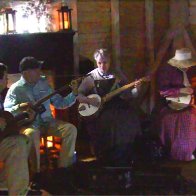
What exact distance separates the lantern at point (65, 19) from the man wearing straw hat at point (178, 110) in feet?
5.01

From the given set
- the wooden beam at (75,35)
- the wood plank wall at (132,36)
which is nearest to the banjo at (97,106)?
the wooden beam at (75,35)

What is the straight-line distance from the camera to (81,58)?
732 cm

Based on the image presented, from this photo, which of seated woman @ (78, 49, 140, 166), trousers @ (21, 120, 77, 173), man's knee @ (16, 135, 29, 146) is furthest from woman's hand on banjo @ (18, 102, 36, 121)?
seated woman @ (78, 49, 140, 166)

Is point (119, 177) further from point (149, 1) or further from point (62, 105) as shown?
point (149, 1)

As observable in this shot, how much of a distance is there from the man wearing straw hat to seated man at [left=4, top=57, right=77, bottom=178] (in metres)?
1.36

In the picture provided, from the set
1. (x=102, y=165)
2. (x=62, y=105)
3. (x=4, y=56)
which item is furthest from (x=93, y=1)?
(x=102, y=165)

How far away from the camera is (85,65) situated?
23.8 ft

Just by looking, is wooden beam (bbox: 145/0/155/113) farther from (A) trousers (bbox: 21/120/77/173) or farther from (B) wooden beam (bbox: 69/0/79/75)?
(A) trousers (bbox: 21/120/77/173)

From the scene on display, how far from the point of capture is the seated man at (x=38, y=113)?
5406mm

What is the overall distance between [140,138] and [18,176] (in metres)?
2.16

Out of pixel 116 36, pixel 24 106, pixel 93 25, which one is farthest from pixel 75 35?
pixel 24 106

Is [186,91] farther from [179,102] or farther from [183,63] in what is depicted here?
[183,63]

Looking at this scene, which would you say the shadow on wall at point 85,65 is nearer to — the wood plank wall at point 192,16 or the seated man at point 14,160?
the wood plank wall at point 192,16

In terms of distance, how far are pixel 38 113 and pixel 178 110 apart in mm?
1940
